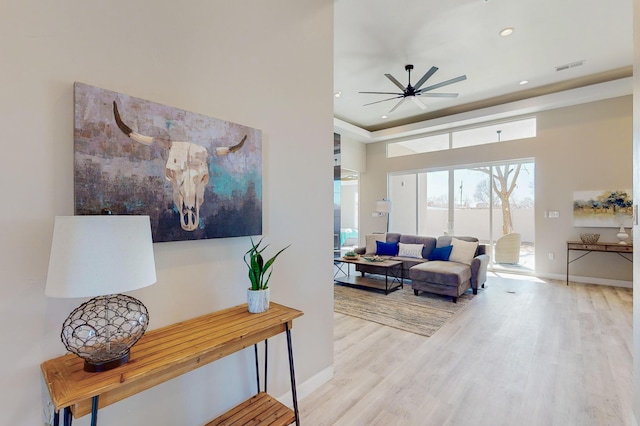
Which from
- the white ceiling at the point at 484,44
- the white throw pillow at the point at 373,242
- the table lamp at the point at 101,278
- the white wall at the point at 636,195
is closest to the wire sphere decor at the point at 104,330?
the table lamp at the point at 101,278

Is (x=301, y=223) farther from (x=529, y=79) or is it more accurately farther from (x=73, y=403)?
(x=529, y=79)

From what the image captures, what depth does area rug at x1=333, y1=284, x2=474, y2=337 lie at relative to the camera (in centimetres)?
354

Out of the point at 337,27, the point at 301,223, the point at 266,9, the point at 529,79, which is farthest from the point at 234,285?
the point at 529,79

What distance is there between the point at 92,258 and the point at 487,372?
9.44 feet

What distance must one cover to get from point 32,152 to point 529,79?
21.4 ft

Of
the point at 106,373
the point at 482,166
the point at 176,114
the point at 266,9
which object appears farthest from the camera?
the point at 482,166

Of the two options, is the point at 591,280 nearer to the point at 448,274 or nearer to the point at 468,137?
the point at 448,274

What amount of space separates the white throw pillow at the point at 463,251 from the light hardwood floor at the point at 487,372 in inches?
48.1

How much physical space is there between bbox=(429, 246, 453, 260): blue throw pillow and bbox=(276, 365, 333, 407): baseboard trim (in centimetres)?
368

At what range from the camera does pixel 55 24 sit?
1144 millimetres

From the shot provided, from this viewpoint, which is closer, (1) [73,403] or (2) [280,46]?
(1) [73,403]

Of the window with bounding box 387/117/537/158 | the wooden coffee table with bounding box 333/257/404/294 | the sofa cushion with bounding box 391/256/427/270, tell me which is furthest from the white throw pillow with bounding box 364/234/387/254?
the window with bounding box 387/117/537/158

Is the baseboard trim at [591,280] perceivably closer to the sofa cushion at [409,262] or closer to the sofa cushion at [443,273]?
the sofa cushion at [443,273]

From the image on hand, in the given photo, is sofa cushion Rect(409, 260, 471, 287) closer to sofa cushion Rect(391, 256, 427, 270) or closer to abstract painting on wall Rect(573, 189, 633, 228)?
sofa cushion Rect(391, 256, 427, 270)
